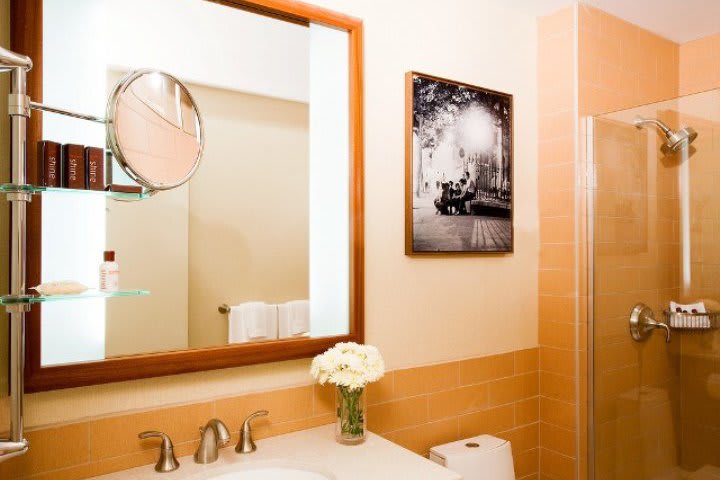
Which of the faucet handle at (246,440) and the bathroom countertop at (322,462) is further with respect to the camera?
the faucet handle at (246,440)

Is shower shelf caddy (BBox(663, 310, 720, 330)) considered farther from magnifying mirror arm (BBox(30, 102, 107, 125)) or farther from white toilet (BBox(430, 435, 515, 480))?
magnifying mirror arm (BBox(30, 102, 107, 125))

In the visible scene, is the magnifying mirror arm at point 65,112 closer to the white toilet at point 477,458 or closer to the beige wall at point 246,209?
the beige wall at point 246,209

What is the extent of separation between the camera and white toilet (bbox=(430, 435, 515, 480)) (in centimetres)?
184

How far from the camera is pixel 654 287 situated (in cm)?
205

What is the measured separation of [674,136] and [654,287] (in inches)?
22.9

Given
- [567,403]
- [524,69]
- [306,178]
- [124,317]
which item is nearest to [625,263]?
[567,403]

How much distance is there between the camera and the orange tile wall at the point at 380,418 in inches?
51.1

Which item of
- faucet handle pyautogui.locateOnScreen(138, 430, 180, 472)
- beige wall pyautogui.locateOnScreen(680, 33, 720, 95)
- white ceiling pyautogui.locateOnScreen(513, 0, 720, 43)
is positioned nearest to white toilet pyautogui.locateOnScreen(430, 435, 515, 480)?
faucet handle pyautogui.locateOnScreen(138, 430, 180, 472)

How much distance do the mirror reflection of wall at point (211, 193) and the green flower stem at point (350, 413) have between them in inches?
9.7

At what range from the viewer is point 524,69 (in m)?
2.34

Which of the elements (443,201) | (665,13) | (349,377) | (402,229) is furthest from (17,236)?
(665,13)

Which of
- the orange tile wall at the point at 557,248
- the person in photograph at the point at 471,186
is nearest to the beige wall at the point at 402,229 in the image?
the orange tile wall at the point at 557,248

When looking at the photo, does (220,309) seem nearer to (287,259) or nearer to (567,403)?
(287,259)

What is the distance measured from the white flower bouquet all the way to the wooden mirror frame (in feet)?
0.41
